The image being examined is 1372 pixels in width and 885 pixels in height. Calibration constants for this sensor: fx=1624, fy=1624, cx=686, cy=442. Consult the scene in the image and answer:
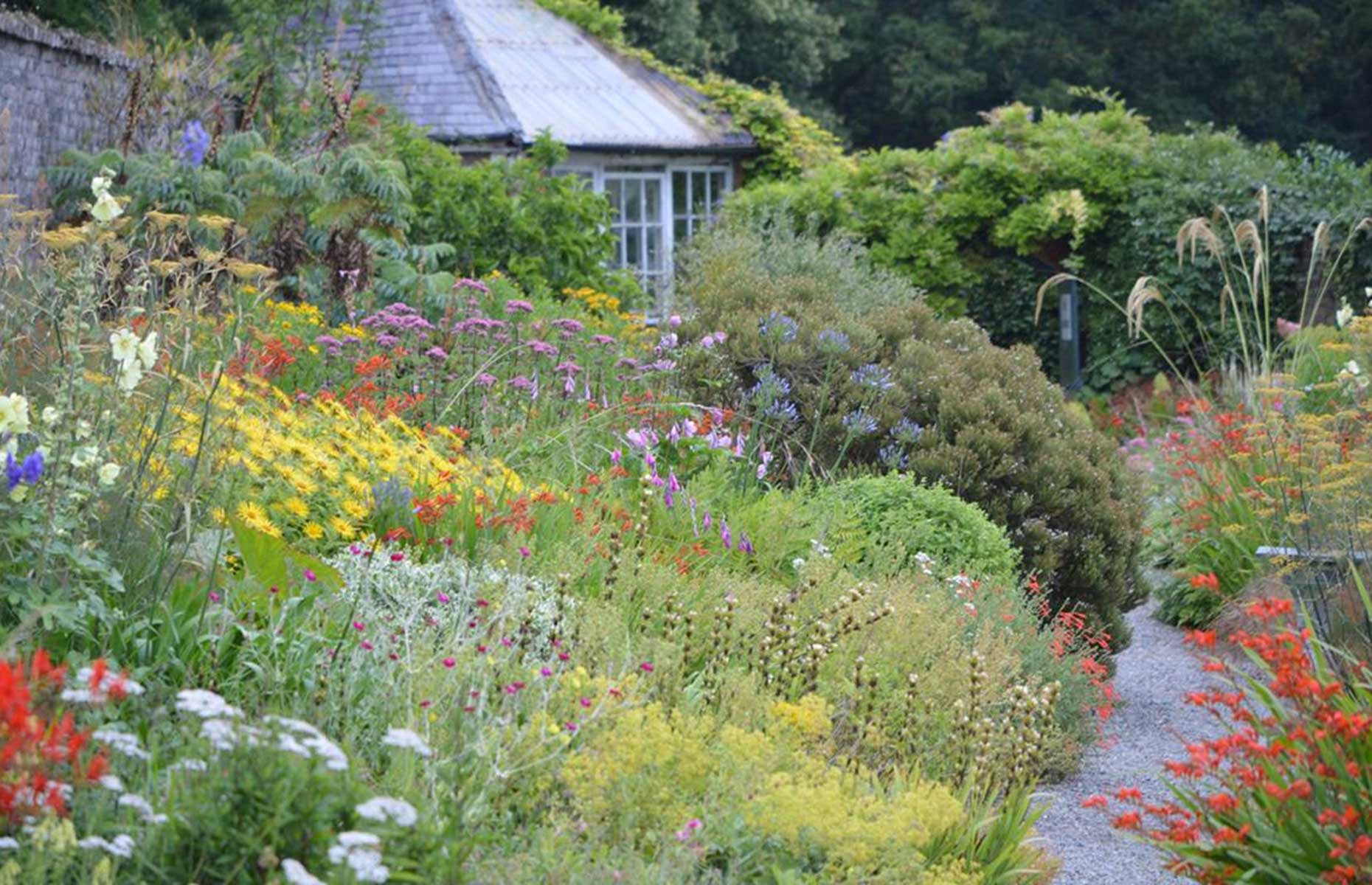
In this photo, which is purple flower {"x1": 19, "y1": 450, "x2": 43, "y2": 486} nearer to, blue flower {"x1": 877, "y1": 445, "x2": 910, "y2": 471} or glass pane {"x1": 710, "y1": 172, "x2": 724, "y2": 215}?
blue flower {"x1": 877, "y1": 445, "x2": 910, "y2": 471}

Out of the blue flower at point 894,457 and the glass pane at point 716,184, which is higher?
the blue flower at point 894,457

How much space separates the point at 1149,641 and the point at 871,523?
253 cm

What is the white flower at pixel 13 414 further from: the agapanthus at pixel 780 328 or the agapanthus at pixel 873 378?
the agapanthus at pixel 780 328

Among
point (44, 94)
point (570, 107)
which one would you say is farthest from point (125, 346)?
point (570, 107)

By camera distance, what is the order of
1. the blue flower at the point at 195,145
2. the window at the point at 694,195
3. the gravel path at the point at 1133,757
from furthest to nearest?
the window at the point at 694,195
the blue flower at the point at 195,145
the gravel path at the point at 1133,757

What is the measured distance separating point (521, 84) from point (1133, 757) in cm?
1261

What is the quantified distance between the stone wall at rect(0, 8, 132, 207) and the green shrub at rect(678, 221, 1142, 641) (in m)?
4.79

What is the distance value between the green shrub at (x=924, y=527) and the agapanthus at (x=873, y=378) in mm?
689

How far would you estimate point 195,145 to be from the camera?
10344 mm

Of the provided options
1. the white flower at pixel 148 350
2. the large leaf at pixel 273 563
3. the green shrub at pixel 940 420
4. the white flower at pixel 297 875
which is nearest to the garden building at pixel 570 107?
the green shrub at pixel 940 420

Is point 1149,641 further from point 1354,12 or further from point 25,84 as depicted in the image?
point 1354,12

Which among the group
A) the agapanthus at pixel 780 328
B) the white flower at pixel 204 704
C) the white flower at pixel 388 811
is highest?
the white flower at pixel 204 704

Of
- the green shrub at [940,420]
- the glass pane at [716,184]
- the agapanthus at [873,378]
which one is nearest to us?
the green shrub at [940,420]

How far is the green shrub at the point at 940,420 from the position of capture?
6.98 meters
